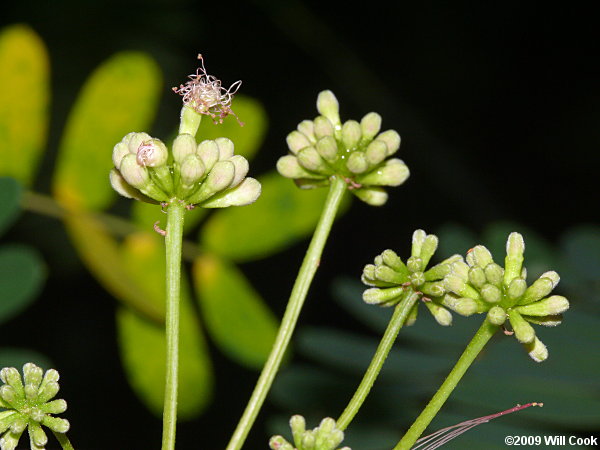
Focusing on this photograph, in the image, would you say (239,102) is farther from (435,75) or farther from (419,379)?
(435,75)

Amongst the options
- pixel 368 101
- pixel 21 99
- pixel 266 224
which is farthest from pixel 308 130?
pixel 368 101

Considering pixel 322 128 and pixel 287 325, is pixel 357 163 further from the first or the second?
pixel 287 325

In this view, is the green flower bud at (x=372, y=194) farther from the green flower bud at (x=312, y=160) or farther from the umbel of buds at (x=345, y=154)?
the green flower bud at (x=312, y=160)

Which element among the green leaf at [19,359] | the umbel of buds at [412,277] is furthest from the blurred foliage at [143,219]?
the umbel of buds at [412,277]

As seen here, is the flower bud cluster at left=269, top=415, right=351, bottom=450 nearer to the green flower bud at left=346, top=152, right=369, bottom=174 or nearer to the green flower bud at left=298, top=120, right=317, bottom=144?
the green flower bud at left=346, top=152, right=369, bottom=174

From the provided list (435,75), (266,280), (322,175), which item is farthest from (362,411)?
(435,75)
